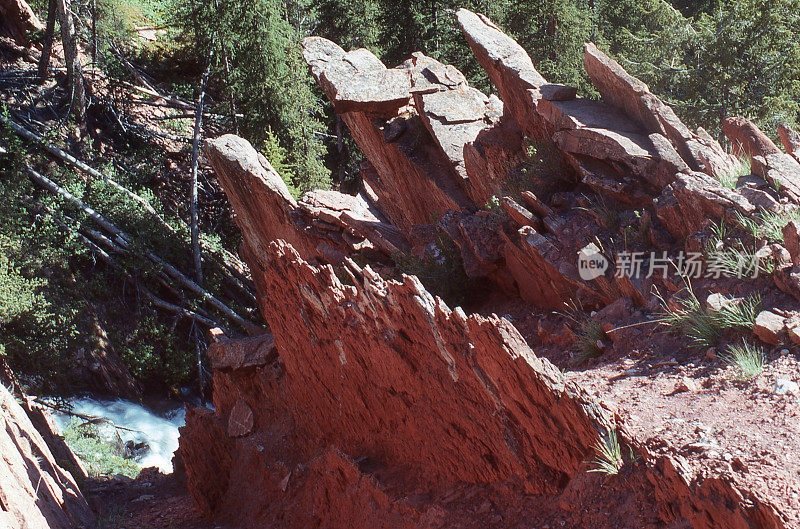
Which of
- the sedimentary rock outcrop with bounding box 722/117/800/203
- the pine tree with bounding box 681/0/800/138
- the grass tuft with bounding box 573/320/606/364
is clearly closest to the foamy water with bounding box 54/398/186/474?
the grass tuft with bounding box 573/320/606/364

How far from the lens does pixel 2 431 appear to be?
827cm

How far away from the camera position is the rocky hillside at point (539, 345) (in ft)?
17.0

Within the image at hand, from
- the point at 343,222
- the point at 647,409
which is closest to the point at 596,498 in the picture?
the point at 647,409

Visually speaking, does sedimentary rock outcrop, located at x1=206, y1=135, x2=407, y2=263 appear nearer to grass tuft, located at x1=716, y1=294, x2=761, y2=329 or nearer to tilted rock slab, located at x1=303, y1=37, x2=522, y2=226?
tilted rock slab, located at x1=303, y1=37, x2=522, y2=226

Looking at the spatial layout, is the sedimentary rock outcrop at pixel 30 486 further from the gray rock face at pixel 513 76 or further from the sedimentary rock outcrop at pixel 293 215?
the gray rock face at pixel 513 76

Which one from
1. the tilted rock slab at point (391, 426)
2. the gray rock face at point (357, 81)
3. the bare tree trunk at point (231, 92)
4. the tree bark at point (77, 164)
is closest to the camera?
the tilted rock slab at point (391, 426)

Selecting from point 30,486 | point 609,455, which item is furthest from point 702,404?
point 30,486

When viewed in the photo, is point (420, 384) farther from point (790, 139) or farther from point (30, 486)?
point (790, 139)

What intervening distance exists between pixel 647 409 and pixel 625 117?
6117 millimetres

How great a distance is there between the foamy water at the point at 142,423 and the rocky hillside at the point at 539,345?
7.04 metres

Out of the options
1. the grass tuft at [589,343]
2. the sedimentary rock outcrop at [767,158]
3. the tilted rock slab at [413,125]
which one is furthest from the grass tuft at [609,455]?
the tilted rock slab at [413,125]

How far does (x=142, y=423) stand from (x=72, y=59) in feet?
38.3

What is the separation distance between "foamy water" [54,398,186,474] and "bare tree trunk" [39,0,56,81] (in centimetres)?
1206

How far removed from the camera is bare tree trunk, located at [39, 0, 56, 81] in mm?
21625
